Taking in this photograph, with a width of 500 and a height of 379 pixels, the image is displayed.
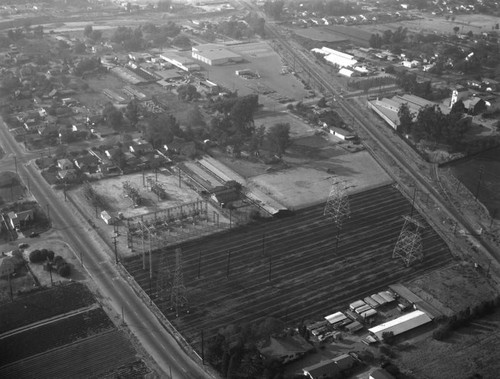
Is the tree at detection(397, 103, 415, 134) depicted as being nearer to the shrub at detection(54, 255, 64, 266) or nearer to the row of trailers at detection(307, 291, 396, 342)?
the row of trailers at detection(307, 291, 396, 342)

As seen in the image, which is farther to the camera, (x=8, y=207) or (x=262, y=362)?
(x=8, y=207)

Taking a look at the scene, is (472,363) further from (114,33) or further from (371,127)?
Answer: (114,33)

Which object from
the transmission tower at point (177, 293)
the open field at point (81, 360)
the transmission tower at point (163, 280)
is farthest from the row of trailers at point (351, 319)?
the open field at point (81, 360)

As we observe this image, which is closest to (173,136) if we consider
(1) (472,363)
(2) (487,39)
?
(1) (472,363)

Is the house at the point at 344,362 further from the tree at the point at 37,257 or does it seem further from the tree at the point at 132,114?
the tree at the point at 132,114

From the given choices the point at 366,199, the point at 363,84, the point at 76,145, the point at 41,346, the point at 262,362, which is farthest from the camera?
the point at 363,84

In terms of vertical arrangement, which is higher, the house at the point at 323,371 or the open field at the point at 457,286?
the house at the point at 323,371

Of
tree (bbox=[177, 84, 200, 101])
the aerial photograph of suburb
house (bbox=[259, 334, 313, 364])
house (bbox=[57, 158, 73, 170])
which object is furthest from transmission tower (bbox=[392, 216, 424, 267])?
tree (bbox=[177, 84, 200, 101])
